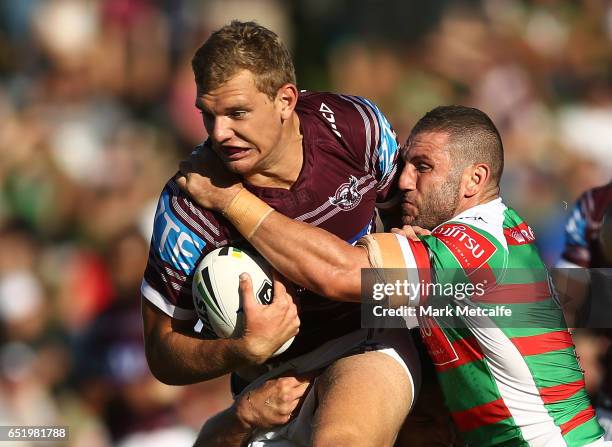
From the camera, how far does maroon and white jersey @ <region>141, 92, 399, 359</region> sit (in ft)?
15.5

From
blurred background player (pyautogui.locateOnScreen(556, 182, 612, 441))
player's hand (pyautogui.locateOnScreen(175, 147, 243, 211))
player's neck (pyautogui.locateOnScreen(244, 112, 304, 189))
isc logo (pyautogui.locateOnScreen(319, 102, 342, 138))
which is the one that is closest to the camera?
player's hand (pyautogui.locateOnScreen(175, 147, 243, 211))

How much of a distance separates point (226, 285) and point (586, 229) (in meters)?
3.26

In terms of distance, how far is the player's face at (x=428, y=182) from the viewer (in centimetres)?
493

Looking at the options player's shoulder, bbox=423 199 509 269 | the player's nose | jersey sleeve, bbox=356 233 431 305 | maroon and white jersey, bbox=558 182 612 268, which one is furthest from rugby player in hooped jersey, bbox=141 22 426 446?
maroon and white jersey, bbox=558 182 612 268

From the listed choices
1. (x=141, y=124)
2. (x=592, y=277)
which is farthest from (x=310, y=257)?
(x=141, y=124)

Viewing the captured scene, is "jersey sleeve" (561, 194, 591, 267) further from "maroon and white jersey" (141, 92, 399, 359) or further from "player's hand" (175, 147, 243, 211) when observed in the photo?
"player's hand" (175, 147, 243, 211)

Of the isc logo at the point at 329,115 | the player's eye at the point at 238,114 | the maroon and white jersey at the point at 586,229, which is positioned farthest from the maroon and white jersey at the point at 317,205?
the maroon and white jersey at the point at 586,229

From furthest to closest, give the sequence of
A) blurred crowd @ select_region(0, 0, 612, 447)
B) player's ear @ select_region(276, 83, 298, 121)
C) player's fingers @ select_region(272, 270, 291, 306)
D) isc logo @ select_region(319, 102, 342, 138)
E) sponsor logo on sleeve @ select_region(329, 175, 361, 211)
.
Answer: blurred crowd @ select_region(0, 0, 612, 447), isc logo @ select_region(319, 102, 342, 138), sponsor logo on sleeve @ select_region(329, 175, 361, 211), player's ear @ select_region(276, 83, 298, 121), player's fingers @ select_region(272, 270, 291, 306)

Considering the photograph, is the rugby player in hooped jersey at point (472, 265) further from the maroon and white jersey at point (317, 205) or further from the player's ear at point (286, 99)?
the player's ear at point (286, 99)

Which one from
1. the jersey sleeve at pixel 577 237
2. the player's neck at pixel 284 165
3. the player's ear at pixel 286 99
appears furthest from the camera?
the jersey sleeve at pixel 577 237

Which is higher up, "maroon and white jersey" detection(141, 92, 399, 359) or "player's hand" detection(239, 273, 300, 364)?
"maroon and white jersey" detection(141, 92, 399, 359)

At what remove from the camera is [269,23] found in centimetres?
1022

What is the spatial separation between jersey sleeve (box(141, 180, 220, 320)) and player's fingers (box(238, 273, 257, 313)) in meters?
0.32

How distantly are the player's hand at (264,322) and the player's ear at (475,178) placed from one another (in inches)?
42.0
